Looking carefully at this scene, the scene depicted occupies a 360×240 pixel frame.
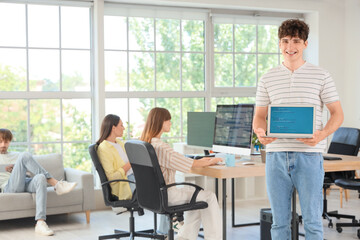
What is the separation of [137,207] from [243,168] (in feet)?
3.31

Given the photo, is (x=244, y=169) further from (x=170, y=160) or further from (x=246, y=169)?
(x=170, y=160)

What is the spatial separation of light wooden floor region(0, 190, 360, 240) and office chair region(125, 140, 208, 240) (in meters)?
1.31

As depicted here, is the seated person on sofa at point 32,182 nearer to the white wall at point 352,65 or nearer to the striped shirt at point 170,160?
the striped shirt at point 170,160

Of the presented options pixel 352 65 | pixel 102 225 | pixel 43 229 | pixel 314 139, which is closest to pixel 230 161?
pixel 314 139

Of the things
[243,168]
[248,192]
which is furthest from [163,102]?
[243,168]

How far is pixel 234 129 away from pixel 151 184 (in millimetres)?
1092

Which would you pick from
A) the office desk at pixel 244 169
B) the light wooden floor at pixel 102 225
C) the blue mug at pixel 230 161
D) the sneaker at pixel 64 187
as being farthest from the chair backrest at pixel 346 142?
the sneaker at pixel 64 187

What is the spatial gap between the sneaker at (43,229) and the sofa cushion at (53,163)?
0.94m

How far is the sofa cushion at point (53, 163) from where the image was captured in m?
6.48

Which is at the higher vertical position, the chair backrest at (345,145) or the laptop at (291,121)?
the laptop at (291,121)

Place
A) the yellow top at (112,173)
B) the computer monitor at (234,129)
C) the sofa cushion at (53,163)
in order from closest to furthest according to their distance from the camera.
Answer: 1. the computer monitor at (234,129)
2. the yellow top at (112,173)
3. the sofa cushion at (53,163)

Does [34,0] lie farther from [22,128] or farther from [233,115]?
[233,115]

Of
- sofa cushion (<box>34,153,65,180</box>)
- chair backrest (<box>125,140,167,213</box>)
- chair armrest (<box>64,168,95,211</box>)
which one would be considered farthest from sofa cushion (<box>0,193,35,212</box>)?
chair backrest (<box>125,140,167,213</box>)

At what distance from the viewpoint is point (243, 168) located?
4.30m
